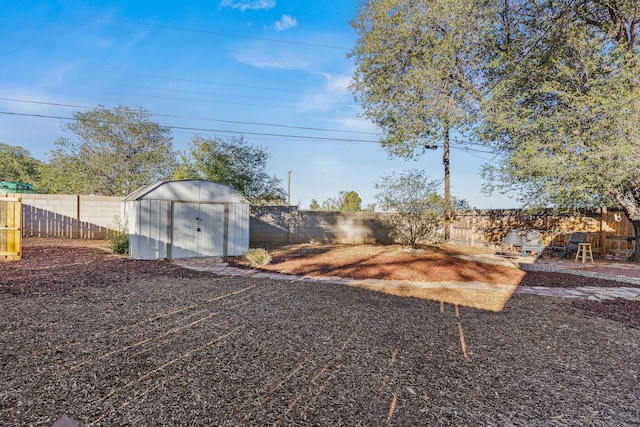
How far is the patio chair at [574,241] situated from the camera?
8.94 m

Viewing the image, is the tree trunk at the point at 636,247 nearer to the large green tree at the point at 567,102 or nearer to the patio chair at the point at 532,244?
the large green tree at the point at 567,102

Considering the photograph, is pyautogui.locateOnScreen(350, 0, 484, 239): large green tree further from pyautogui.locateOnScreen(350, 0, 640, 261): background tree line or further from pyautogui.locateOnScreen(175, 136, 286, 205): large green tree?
pyautogui.locateOnScreen(175, 136, 286, 205): large green tree

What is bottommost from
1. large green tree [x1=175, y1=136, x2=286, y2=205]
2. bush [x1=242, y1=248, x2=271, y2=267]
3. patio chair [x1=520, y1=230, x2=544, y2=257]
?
bush [x1=242, y1=248, x2=271, y2=267]

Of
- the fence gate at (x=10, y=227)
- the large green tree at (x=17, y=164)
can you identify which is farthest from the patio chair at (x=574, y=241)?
the large green tree at (x=17, y=164)

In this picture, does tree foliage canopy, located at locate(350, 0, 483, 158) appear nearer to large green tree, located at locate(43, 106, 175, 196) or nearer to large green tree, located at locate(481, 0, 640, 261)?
large green tree, located at locate(481, 0, 640, 261)

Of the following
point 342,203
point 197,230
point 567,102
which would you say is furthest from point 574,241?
point 342,203

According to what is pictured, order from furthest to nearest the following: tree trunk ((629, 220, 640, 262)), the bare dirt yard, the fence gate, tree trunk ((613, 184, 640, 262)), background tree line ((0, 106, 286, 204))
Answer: background tree line ((0, 106, 286, 204)), tree trunk ((629, 220, 640, 262)), tree trunk ((613, 184, 640, 262)), the fence gate, the bare dirt yard

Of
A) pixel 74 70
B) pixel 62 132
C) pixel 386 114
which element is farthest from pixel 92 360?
pixel 62 132

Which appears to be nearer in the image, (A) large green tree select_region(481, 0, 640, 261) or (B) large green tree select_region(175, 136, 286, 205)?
(A) large green tree select_region(481, 0, 640, 261)

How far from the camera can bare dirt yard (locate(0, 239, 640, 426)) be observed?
189 cm

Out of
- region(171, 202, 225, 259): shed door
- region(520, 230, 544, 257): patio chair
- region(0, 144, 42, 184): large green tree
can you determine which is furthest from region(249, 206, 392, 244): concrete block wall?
region(0, 144, 42, 184): large green tree

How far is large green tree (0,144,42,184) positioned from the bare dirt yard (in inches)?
926

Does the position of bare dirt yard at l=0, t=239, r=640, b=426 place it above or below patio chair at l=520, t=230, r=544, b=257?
below

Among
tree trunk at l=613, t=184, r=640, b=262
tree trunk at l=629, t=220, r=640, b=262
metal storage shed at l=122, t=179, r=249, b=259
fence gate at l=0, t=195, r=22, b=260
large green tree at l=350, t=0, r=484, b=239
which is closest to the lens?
fence gate at l=0, t=195, r=22, b=260
